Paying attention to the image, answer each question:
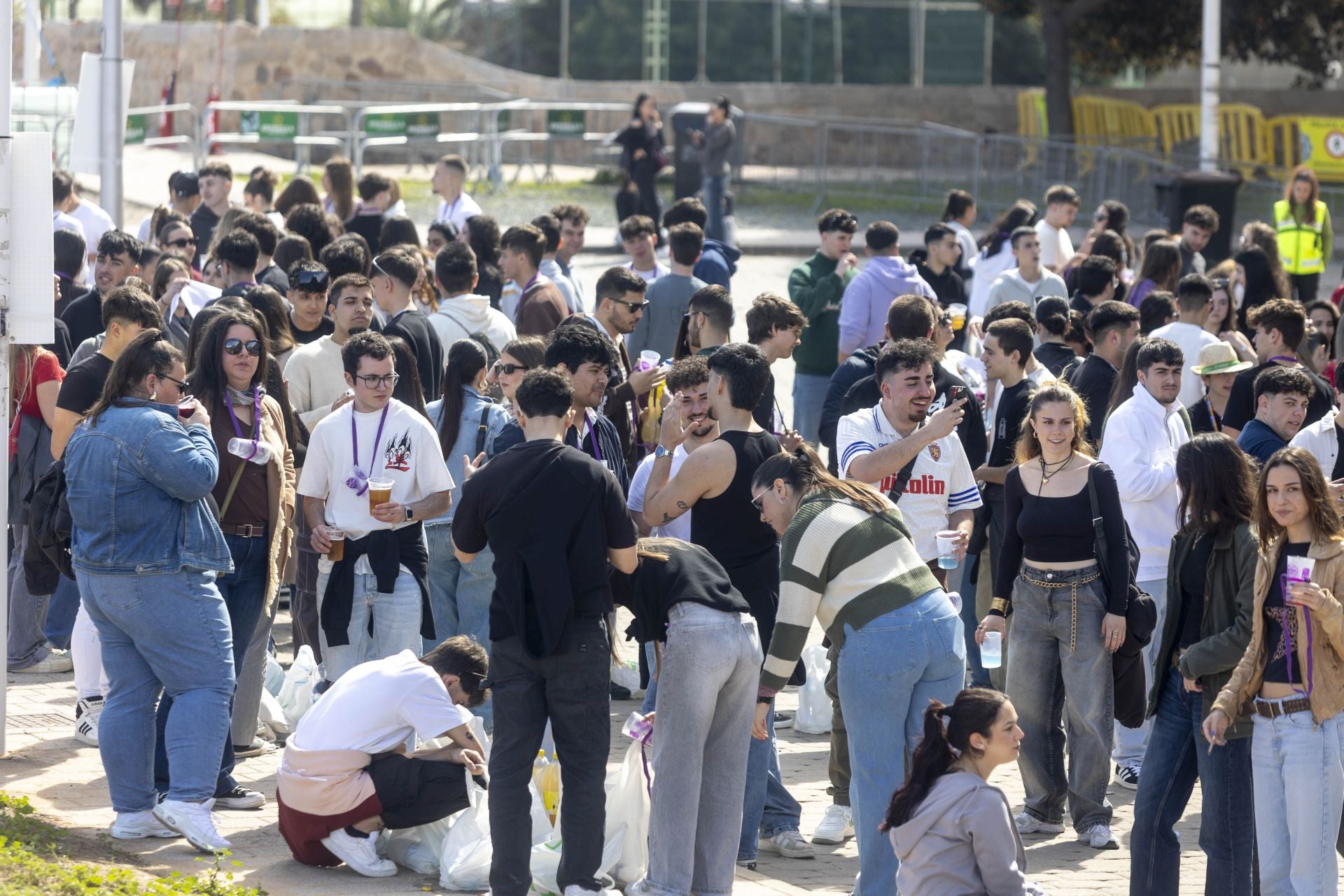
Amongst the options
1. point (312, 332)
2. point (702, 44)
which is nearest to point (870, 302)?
point (312, 332)

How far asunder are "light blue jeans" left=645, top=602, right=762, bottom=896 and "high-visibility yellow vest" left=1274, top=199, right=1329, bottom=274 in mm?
10602

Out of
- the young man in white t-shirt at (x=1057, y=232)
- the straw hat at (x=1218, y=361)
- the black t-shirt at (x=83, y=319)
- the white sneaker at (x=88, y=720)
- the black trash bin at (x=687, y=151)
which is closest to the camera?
the white sneaker at (x=88, y=720)

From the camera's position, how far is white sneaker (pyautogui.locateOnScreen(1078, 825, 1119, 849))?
7129mm

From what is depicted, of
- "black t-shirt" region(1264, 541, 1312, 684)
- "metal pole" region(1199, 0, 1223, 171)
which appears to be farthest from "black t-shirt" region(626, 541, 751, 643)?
"metal pole" region(1199, 0, 1223, 171)

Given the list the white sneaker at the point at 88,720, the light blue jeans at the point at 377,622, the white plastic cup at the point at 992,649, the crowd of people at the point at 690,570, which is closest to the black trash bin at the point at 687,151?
the crowd of people at the point at 690,570

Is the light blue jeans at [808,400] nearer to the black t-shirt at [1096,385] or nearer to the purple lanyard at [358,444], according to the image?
the black t-shirt at [1096,385]

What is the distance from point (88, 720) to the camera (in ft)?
25.2

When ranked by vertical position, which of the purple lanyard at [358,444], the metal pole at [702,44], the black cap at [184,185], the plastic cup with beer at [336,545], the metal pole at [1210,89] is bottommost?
the plastic cup with beer at [336,545]

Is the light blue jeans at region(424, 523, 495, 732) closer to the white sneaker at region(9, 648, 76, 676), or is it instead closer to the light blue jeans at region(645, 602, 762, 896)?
the light blue jeans at region(645, 602, 762, 896)

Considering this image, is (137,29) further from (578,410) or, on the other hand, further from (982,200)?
(578,410)

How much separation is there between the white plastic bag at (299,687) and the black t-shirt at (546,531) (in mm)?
2404

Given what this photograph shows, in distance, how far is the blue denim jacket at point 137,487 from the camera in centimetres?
617

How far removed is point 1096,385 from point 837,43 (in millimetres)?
26365

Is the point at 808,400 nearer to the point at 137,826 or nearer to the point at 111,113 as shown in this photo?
the point at 111,113
